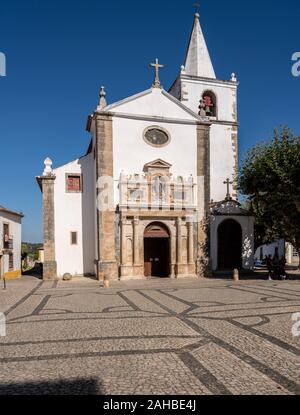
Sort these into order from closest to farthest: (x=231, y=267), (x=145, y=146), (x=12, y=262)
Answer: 1. (x=145, y=146)
2. (x=231, y=267)
3. (x=12, y=262)

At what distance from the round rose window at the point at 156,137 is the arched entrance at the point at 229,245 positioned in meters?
6.98

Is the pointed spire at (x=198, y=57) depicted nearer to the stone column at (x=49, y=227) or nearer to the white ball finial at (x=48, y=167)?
the white ball finial at (x=48, y=167)

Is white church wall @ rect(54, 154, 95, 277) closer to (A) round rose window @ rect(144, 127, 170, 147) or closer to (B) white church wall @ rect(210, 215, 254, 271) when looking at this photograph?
(A) round rose window @ rect(144, 127, 170, 147)

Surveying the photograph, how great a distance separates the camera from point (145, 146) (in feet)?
73.5

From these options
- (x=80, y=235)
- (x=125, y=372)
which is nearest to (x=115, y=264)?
(x=80, y=235)

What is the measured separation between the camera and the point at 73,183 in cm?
2352

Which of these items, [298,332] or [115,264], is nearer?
[298,332]

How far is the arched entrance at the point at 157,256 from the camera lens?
895 inches

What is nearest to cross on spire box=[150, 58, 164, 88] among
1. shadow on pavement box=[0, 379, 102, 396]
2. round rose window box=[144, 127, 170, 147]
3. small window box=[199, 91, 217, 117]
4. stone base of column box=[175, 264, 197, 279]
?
round rose window box=[144, 127, 170, 147]

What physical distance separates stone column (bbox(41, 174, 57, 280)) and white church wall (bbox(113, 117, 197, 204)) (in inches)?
181

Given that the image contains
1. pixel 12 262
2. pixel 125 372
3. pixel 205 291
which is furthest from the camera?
pixel 12 262

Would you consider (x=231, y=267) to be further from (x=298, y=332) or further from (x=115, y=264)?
(x=298, y=332)

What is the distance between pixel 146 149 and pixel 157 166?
1402 millimetres

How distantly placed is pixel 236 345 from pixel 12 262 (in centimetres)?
2342
